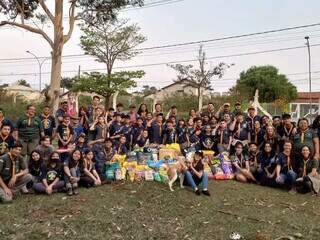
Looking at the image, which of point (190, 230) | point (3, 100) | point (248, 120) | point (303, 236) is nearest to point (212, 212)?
point (190, 230)

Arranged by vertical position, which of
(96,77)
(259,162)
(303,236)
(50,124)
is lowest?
(303,236)

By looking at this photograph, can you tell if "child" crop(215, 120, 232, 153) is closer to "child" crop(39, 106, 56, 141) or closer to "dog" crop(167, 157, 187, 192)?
"dog" crop(167, 157, 187, 192)

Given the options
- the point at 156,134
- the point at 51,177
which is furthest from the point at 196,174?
the point at 51,177

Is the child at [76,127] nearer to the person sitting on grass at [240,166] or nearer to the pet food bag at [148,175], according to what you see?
the pet food bag at [148,175]

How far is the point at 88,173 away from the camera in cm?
925

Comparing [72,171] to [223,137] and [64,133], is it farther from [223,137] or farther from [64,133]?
[223,137]

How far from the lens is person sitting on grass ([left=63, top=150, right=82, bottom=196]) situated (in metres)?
8.79

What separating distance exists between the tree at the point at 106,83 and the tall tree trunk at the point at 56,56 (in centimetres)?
1550

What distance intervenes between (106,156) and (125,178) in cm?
68

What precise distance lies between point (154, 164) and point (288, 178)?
309cm

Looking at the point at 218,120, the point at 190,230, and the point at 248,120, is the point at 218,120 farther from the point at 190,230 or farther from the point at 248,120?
the point at 190,230

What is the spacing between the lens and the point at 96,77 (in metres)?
31.9

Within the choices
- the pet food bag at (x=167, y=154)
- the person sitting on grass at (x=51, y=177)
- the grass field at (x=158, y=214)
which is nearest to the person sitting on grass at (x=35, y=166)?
the person sitting on grass at (x=51, y=177)

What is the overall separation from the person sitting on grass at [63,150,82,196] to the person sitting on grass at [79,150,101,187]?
111 millimetres
